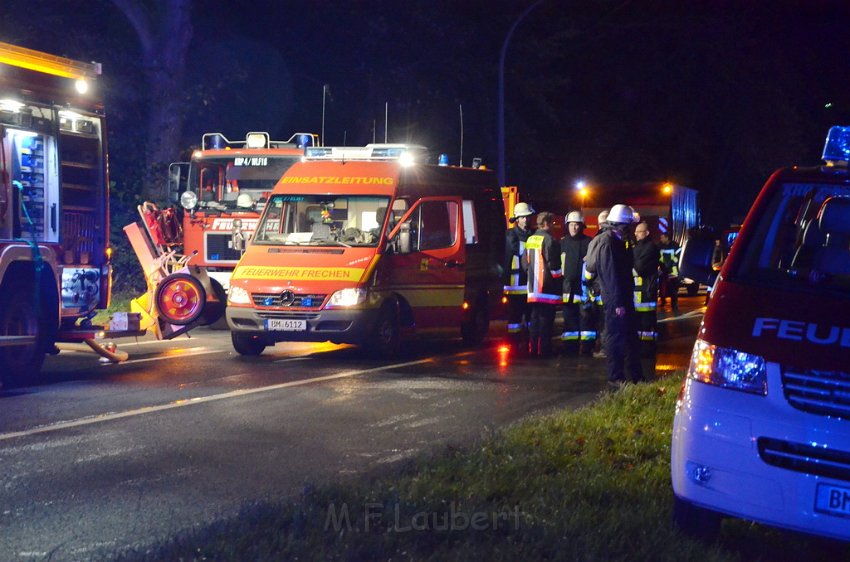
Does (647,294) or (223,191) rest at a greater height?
(223,191)

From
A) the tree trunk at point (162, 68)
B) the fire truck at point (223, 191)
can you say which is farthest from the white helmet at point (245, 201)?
the tree trunk at point (162, 68)

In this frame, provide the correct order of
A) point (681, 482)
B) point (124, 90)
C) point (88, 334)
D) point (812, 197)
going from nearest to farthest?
point (681, 482) → point (812, 197) → point (88, 334) → point (124, 90)

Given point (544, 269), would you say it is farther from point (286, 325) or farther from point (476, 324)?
point (286, 325)

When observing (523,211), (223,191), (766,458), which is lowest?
(766,458)

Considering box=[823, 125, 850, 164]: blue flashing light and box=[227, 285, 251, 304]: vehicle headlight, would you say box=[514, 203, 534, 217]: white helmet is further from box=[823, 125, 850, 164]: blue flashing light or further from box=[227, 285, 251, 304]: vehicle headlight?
box=[823, 125, 850, 164]: blue flashing light

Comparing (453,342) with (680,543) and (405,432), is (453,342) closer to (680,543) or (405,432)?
(405,432)

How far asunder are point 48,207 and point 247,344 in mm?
3014

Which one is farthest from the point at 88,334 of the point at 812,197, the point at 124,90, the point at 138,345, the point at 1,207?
the point at 124,90

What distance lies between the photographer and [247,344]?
14.2 meters

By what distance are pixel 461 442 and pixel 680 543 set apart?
124 inches

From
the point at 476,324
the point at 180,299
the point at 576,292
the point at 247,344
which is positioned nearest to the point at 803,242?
the point at 576,292

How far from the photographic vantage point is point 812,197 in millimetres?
6531

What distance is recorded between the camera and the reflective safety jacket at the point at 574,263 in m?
14.6

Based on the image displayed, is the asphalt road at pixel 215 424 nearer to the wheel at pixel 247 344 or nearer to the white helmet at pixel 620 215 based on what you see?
the wheel at pixel 247 344
